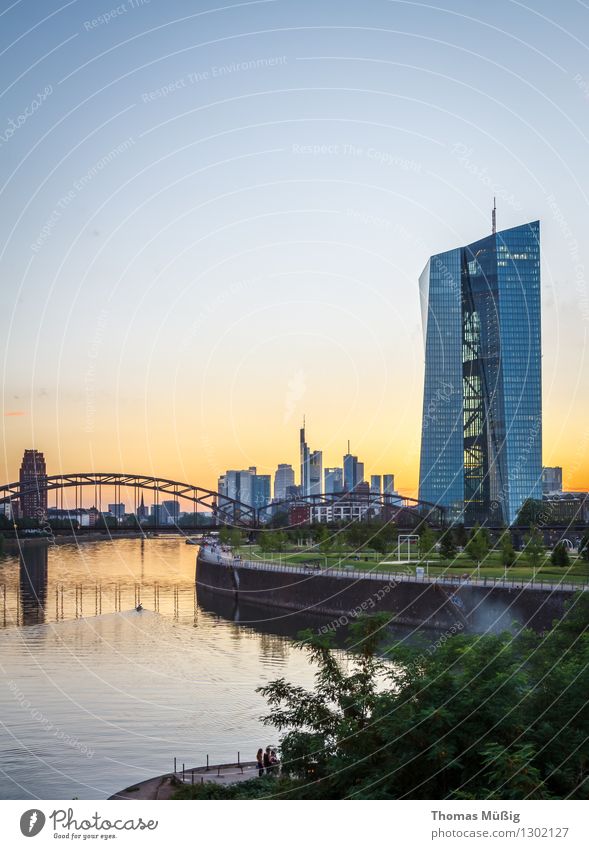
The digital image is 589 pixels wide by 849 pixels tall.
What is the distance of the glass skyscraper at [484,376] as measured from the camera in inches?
4151

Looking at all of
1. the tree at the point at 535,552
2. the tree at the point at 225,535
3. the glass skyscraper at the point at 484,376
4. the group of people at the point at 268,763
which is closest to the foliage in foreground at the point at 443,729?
the group of people at the point at 268,763

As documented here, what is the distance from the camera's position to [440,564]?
5162cm

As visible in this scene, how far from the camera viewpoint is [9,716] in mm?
24609

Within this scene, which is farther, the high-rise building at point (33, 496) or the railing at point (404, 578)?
the high-rise building at point (33, 496)

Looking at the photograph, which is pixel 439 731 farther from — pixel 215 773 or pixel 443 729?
pixel 215 773

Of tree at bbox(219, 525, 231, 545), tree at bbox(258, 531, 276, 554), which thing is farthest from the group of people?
tree at bbox(219, 525, 231, 545)

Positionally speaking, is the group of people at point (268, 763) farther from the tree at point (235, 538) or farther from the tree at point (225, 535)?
the tree at point (225, 535)

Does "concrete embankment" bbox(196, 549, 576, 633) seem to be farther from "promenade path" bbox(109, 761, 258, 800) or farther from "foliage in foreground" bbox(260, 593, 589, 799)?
"foliage in foreground" bbox(260, 593, 589, 799)

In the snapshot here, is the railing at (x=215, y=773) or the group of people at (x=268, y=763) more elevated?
the group of people at (x=268, y=763)

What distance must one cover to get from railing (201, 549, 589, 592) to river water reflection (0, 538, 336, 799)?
317 cm

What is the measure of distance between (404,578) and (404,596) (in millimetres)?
1506
